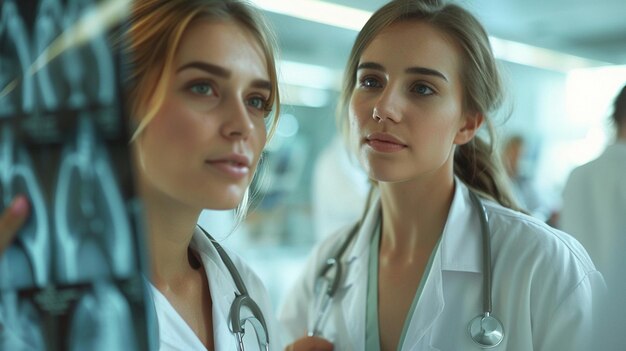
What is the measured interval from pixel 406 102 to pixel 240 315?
440 mm

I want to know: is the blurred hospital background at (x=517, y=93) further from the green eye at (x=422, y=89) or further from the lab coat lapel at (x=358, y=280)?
the green eye at (x=422, y=89)

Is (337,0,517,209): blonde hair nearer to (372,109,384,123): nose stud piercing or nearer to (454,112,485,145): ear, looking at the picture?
(454,112,485,145): ear

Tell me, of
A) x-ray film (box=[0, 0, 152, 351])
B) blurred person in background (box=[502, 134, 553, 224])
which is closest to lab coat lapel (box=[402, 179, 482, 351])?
x-ray film (box=[0, 0, 152, 351])

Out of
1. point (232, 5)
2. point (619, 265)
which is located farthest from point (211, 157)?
point (619, 265)

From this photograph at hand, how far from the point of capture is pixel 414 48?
3.64ft

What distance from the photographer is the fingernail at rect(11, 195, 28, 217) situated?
0.55 metres

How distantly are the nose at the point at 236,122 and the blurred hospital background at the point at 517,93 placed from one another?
292 centimetres

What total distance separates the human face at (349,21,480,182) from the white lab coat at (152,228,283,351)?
0.28 m

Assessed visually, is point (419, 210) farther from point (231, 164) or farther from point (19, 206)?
point (19, 206)

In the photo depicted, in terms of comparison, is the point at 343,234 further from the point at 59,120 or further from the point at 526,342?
the point at 59,120

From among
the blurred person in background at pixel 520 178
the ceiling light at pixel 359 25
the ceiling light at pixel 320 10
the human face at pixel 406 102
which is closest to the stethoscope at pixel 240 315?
the human face at pixel 406 102

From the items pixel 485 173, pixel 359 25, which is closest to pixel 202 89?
pixel 485 173

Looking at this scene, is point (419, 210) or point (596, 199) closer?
point (419, 210)

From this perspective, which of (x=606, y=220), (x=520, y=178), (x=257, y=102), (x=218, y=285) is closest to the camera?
(x=257, y=102)
